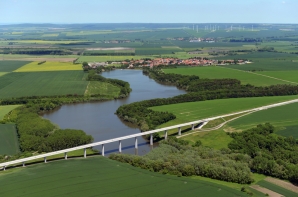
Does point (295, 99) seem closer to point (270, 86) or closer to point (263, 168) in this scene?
point (270, 86)

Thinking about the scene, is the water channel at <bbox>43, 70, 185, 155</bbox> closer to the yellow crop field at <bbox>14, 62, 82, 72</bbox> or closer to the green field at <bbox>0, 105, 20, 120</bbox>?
the green field at <bbox>0, 105, 20, 120</bbox>

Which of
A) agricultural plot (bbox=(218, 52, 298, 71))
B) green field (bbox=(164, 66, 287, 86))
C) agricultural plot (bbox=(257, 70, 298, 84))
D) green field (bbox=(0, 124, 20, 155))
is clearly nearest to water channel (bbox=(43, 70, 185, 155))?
green field (bbox=(0, 124, 20, 155))

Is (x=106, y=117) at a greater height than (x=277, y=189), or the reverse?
(x=277, y=189)

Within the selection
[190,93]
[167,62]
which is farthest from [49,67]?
[190,93]

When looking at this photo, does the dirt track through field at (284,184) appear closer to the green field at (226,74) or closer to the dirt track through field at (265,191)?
the dirt track through field at (265,191)

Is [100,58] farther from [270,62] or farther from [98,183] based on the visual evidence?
[98,183]

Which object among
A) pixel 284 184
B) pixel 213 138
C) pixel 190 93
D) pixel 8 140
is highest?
pixel 190 93
